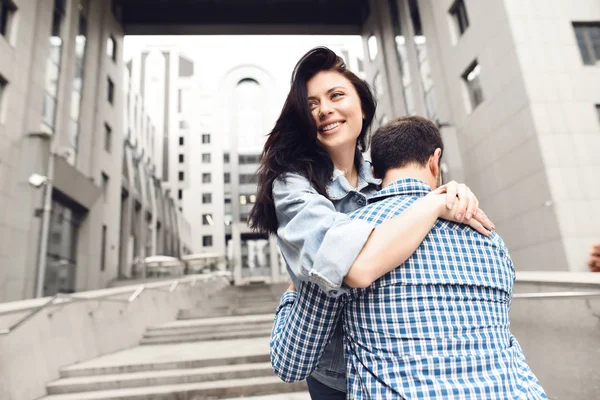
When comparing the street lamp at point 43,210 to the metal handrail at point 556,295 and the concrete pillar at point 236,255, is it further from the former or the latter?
the concrete pillar at point 236,255

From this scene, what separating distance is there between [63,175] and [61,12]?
6853 mm

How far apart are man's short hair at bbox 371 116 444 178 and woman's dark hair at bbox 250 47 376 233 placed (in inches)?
7.5

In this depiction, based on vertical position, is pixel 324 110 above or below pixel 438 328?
above

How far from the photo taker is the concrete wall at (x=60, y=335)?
14.9 ft

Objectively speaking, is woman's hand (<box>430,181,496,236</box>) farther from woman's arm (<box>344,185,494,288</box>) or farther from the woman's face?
the woman's face

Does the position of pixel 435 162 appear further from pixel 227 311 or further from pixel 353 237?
pixel 227 311

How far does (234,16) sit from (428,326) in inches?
931

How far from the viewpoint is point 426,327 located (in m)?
0.93

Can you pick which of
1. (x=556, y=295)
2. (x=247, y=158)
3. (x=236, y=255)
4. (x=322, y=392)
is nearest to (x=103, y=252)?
(x=556, y=295)

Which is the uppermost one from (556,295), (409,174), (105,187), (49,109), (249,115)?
(249,115)

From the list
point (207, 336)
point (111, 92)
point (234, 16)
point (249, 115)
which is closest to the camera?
point (207, 336)

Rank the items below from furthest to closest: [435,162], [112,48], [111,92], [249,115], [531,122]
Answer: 1. [249,115]
2. [112,48]
3. [111,92]
4. [531,122]
5. [435,162]

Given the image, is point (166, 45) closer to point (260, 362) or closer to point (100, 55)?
point (100, 55)

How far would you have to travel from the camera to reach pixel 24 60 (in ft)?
41.1
